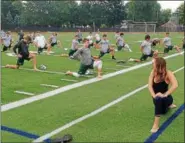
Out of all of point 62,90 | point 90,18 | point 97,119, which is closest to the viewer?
point 97,119

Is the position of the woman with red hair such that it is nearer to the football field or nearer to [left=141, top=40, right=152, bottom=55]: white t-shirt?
the football field

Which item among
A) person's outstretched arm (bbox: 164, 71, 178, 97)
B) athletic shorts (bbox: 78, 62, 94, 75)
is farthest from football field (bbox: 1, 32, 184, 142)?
person's outstretched arm (bbox: 164, 71, 178, 97)

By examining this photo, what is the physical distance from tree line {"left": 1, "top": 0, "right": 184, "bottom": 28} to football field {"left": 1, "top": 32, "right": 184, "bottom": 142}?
64.0 meters

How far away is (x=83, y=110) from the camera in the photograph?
8.25 metres

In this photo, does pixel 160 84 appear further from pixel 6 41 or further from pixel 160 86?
pixel 6 41

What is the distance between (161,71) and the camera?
7078 mm

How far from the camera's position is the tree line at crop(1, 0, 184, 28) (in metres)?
83.7

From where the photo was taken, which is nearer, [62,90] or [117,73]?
[62,90]

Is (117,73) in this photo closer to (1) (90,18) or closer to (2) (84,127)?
(2) (84,127)

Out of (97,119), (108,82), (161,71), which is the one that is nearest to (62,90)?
(108,82)

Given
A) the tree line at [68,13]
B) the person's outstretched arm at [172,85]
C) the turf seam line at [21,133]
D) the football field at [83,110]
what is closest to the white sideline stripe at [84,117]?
the football field at [83,110]

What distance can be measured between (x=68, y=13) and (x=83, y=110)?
265 ft

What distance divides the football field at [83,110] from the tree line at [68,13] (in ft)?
210

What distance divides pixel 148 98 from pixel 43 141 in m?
4.19
